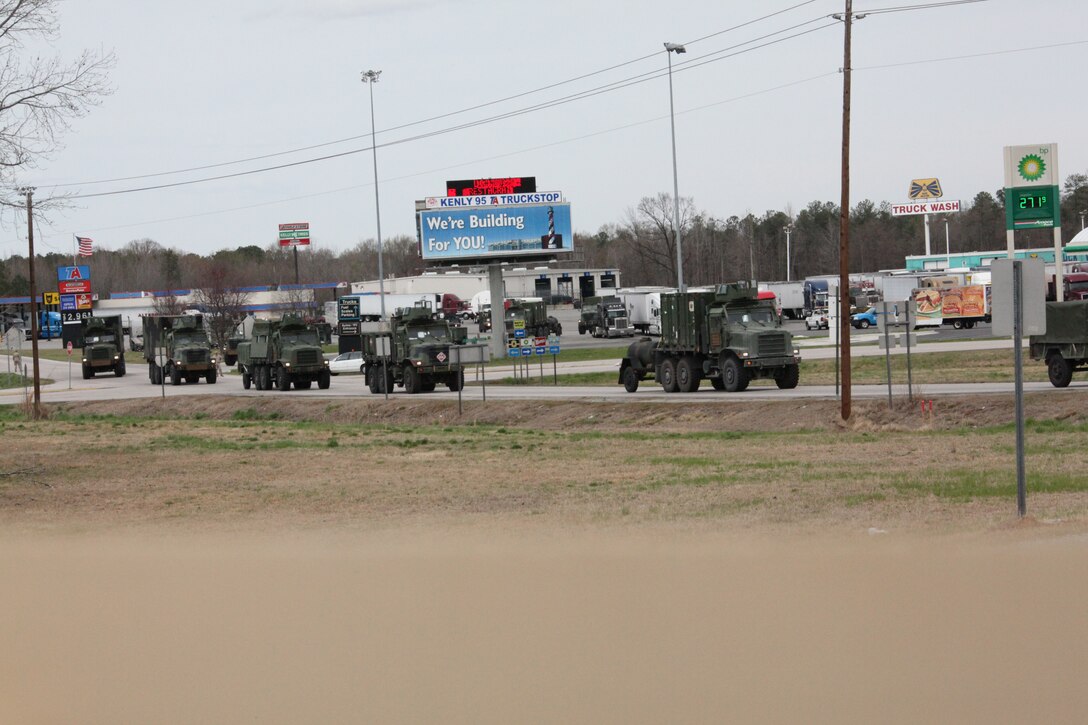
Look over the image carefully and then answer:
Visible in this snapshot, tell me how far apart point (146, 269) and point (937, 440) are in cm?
17065

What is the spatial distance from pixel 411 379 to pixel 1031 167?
2630 centimetres

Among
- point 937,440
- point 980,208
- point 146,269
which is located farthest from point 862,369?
point 146,269

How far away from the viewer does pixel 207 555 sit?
12.0 meters

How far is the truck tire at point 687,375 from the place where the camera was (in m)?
39.0

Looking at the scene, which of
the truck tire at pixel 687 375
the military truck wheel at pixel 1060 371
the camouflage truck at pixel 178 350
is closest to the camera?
the military truck wheel at pixel 1060 371

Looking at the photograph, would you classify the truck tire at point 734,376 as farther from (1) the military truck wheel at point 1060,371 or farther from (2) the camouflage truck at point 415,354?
(2) the camouflage truck at point 415,354

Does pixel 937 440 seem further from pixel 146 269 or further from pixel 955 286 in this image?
pixel 146 269

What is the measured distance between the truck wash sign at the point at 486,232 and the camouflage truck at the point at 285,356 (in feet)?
51.6

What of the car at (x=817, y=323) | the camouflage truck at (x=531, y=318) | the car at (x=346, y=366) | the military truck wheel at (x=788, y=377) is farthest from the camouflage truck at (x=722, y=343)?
the car at (x=817, y=323)

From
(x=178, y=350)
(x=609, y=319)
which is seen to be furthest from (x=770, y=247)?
(x=178, y=350)

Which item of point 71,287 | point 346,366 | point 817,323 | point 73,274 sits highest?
point 73,274

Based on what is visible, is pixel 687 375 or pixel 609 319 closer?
pixel 687 375

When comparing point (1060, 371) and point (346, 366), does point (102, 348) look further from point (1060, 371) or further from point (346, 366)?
point (1060, 371)

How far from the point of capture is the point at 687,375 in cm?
3916
